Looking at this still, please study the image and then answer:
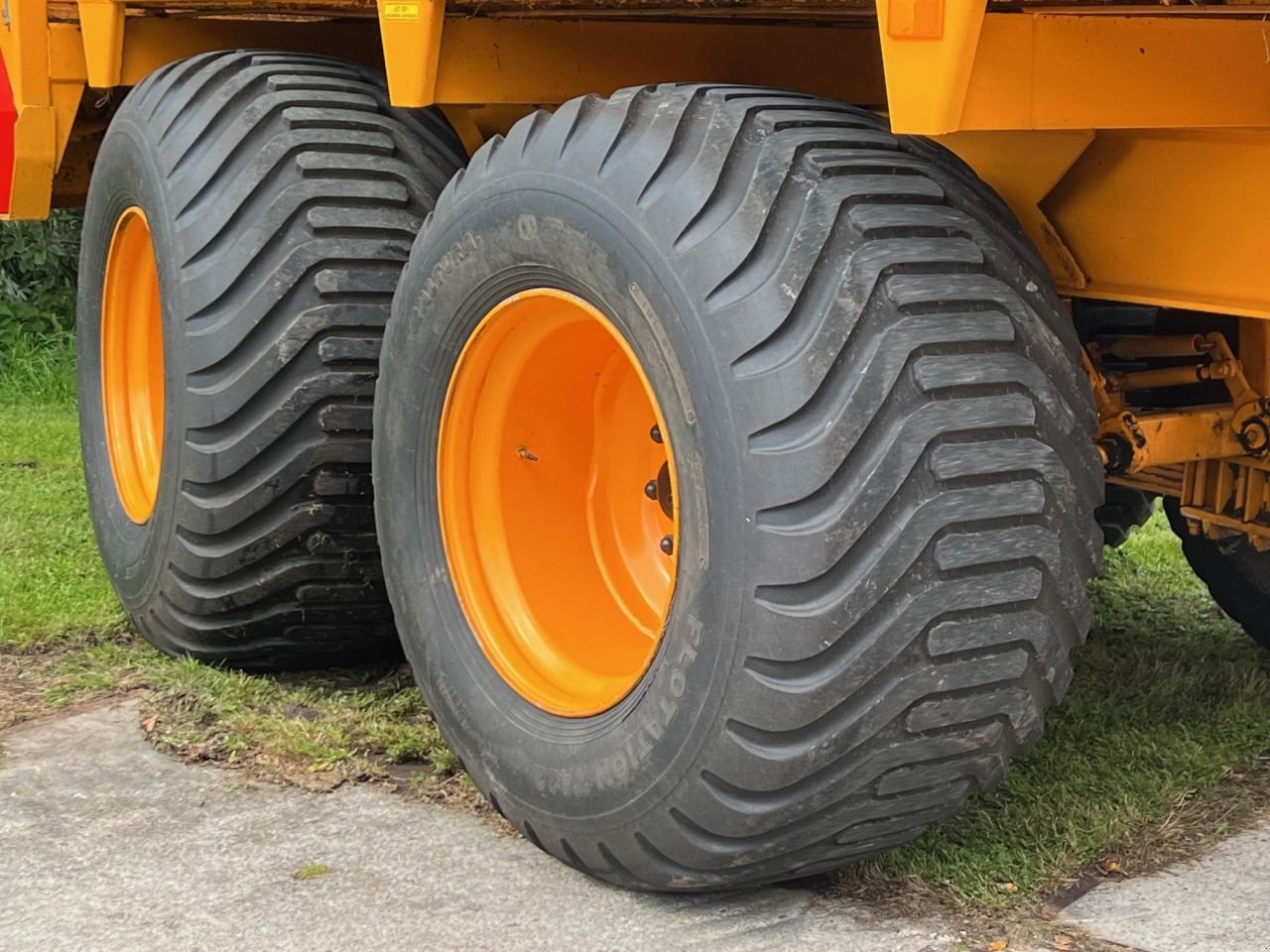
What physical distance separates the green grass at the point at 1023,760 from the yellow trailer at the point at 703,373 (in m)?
0.16

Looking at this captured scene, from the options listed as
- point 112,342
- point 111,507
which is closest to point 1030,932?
point 111,507

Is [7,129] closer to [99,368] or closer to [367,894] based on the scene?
[99,368]

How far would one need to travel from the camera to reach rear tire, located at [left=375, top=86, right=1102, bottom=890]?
87.4 inches

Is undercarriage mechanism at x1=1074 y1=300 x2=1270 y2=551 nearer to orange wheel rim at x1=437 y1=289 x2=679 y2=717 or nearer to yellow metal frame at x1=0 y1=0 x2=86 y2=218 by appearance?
orange wheel rim at x1=437 y1=289 x2=679 y2=717

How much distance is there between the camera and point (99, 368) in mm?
4254

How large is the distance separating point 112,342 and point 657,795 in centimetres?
232

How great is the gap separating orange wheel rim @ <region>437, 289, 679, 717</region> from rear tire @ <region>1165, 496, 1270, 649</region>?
130 cm

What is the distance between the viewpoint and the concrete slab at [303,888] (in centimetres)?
257

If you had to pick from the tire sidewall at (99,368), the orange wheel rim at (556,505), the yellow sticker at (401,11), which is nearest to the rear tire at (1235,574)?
the orange wheel rim at (556,505)

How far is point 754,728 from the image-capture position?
91.4 inches

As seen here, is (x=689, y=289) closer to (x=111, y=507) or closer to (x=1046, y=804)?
(x=1046, y=804)

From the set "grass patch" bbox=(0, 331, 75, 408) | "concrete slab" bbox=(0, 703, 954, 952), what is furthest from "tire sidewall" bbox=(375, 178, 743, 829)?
"grass patch" bbox=(0, 331, 75, 408)

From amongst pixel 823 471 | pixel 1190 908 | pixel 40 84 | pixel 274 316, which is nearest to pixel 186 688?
pixel 274 316

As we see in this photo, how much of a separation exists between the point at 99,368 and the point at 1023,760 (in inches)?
96.0
